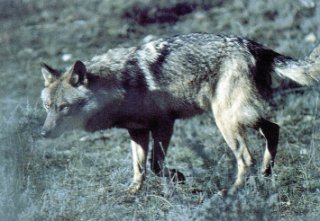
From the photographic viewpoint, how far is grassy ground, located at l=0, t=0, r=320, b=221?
16.6 feet

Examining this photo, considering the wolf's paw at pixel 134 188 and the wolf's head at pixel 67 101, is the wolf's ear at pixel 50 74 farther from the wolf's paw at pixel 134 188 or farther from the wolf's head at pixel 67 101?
the wolf's paw at pixel 134 188

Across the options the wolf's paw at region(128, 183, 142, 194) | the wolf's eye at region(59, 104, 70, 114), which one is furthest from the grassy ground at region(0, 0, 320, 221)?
the wolf's eye at region(59, 104, 70, 114)

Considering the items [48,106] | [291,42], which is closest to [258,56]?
[48,106]

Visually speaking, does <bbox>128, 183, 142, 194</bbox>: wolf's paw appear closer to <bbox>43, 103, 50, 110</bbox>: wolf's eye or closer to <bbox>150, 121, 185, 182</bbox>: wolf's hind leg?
<bbox>150, 121, 185, 182</bbox>: wolf's hind leg

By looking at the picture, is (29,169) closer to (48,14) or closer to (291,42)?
(291,42)

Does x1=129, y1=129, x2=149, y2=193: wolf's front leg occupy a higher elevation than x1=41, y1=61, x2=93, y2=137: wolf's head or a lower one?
lower

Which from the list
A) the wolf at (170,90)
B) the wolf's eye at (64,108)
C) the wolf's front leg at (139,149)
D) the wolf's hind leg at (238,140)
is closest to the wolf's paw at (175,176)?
the wolf at (170,90)

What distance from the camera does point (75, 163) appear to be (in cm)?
686

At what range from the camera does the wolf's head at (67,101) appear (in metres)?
6.03

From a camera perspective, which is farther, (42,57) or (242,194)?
(42,57)

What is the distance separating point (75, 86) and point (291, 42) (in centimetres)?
470

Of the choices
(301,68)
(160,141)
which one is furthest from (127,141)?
(301,68)

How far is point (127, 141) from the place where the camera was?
8094mm

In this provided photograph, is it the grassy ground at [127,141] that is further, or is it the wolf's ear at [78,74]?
the wolf's ear at [78,74]
